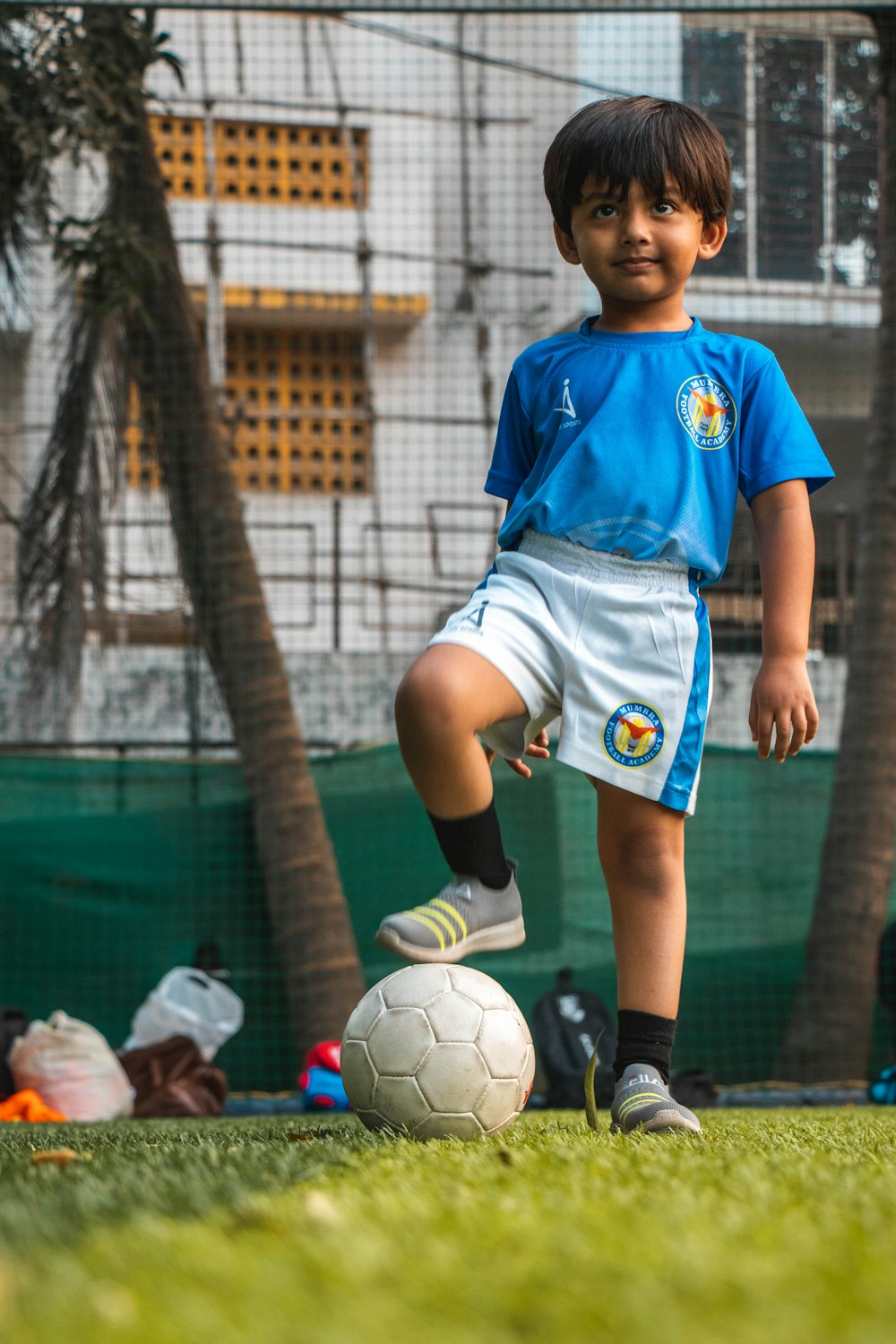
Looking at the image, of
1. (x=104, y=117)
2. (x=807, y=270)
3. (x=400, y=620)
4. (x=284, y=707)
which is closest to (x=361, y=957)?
(x=284, y=707)

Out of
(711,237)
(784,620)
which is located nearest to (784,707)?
(784,620)

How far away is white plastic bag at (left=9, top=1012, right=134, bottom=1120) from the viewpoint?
15.6 ft

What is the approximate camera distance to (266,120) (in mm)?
12219

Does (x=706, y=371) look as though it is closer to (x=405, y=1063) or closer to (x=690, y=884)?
(x=405, y=1063)

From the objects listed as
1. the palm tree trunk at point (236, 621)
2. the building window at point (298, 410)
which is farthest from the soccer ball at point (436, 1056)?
the building window at point (298, 410)

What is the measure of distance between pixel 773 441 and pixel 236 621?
4.02m

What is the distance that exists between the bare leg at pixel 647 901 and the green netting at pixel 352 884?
12.0ft

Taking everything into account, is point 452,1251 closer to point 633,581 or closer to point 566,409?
point 633,581

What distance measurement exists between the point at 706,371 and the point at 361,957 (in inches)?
164

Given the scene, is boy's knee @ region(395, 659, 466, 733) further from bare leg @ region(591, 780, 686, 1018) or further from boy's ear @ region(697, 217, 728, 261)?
boy's ear @ region(697, 217, 728, 261)

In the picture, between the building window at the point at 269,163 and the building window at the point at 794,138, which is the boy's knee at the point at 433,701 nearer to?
the building window at the point at 794,138

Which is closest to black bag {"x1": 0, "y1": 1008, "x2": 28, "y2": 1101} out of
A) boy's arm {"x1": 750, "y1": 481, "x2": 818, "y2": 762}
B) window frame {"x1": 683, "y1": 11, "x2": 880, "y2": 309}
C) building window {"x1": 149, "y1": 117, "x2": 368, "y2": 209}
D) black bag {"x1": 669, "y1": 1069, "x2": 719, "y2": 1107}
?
black bag {"x1": 669, "y1": 1069, "x2": 719, "y2": 1107}

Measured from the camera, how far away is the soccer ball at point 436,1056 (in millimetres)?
2102

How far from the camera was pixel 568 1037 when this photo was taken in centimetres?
524
